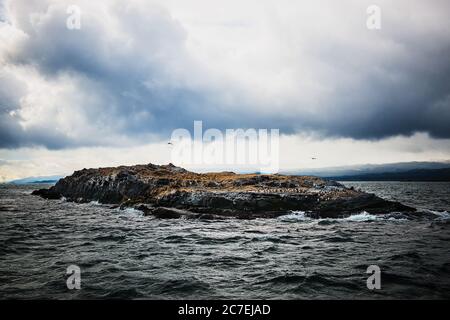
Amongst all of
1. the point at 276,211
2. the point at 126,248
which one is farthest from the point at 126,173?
the point at 126,248

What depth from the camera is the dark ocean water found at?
11.1 m

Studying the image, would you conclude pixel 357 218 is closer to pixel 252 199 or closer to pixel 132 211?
pixel 252 199

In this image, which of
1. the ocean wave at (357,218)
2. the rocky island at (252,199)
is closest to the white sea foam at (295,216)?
the ocean wave at (357,218)

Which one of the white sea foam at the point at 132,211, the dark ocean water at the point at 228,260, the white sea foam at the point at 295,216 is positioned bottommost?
the white sea foam at the point at 132,211

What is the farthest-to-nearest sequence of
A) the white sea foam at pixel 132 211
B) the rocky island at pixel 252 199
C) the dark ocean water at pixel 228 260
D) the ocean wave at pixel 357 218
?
the white sea foam at pixel 132 211 → the rocky island at pixel 252 199 → the ocean wave at pixel 357 218 → the dark ocean water at pixel 228 260

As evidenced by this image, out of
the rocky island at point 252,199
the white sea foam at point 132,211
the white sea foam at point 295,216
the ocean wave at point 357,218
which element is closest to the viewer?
the ocean wave at point 357,218

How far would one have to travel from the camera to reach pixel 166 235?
22125mm

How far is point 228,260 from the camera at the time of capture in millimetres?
15297

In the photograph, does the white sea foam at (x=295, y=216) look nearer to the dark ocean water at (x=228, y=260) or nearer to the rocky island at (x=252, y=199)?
the rocky island at (x=252, y=199)

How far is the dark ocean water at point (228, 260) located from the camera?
1108 centimetres

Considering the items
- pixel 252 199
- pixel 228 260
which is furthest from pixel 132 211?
pixel 228 260

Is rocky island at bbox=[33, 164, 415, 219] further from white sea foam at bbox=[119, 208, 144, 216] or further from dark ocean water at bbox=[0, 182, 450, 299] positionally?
dark ocean water at bbox=[0, 182, 450, 299]
